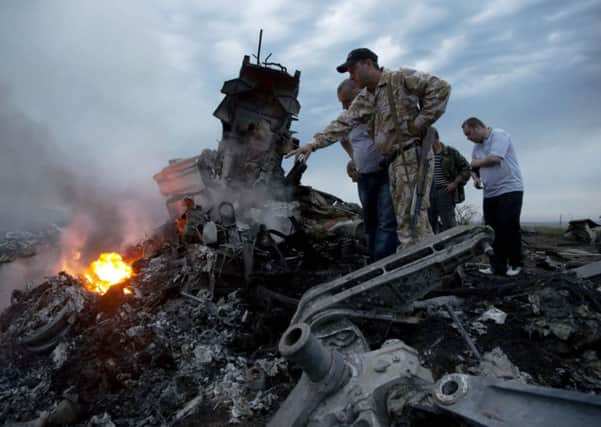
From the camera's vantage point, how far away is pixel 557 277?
2.94 meters

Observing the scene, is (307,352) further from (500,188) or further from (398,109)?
(500,188)

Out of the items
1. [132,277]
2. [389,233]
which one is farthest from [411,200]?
[132,277]

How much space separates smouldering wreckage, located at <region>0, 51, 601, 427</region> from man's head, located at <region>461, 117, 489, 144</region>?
5.07 ft

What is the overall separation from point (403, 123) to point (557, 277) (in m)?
1.83

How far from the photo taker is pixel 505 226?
3.93 m

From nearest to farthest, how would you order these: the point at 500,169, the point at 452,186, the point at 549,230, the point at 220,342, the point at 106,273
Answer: the point at 220,342 → the point at 500,169 → the point at 452,186 → the point at 106,273 → the point at 549,230

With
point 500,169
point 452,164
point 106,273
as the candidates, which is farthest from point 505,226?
point 106,273

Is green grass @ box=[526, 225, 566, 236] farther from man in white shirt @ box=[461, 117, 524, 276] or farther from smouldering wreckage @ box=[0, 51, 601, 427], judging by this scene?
man in white shirt @ box=[461, 117, 524, 276]

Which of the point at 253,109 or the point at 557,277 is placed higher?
the point at 253,109

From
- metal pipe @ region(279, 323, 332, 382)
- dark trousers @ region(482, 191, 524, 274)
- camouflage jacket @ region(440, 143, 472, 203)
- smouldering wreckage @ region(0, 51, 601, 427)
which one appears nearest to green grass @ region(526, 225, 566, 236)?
smouldering wreckage @ region(0, 51, 601, 427)

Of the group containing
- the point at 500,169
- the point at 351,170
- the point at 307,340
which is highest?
the point at 351,170

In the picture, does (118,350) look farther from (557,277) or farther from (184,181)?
(184,181)

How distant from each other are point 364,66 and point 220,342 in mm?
3081

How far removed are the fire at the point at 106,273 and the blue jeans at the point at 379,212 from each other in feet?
13.8
